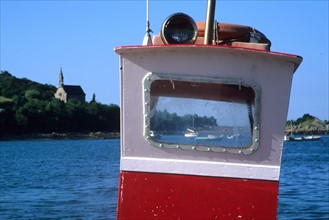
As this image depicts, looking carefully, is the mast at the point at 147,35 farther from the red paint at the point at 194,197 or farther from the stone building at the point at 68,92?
the stone building at the point at 68,92

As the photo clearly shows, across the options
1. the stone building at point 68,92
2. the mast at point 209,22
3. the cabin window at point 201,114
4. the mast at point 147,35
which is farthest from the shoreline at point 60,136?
the cabin window at point 201,114

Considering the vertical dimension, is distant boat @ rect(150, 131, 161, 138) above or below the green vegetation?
above

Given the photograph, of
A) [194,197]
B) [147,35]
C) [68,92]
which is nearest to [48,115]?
[68,92]

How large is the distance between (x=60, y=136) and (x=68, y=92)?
3504cm

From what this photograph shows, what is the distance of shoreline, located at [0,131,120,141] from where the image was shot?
149 meters

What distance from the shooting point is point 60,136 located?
154750 mm

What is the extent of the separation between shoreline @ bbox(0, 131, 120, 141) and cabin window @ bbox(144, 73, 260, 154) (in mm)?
145373

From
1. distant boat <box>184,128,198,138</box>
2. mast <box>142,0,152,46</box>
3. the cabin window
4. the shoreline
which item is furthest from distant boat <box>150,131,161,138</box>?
the shoreline

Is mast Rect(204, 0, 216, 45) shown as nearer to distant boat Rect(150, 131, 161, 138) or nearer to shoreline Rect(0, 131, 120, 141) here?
distant boat Rect(150, 131, 161, 138)

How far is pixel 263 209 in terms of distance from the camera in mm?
5738

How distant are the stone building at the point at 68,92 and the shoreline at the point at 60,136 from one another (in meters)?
24.6

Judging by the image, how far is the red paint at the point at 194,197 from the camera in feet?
18.9

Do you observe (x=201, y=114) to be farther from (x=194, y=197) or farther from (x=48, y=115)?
(x=48, y=115)

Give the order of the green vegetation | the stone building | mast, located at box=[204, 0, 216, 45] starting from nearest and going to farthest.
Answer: mast, located at box=[204, 0, 216, 45] → the green vegetation → the stone building
